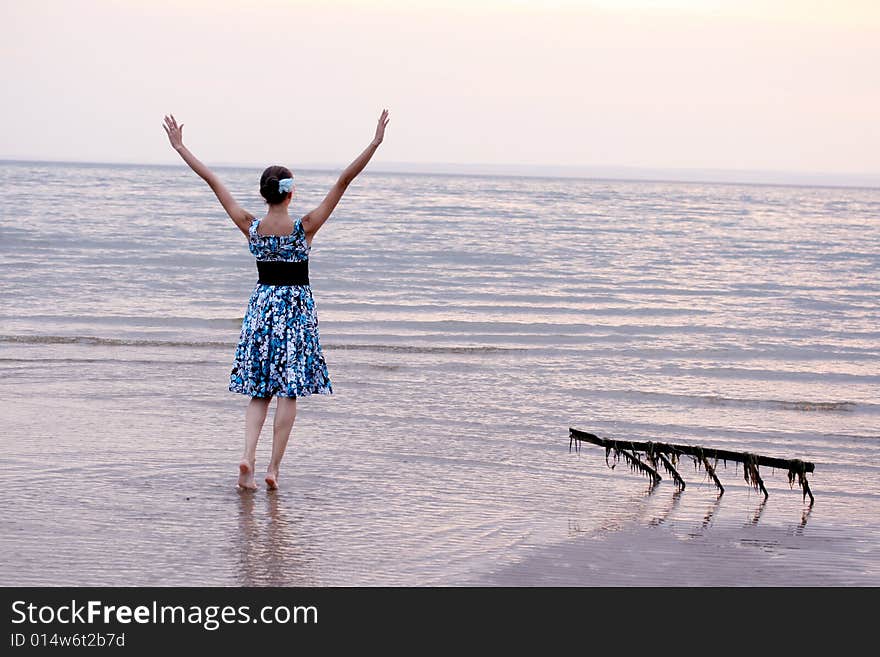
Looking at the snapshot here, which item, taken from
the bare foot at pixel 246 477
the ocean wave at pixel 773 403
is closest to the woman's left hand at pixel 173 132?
the bare foot at pixel 246 477

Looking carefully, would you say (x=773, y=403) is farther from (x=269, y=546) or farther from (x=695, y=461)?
(x=269, y=546)

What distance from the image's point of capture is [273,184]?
19.5ft

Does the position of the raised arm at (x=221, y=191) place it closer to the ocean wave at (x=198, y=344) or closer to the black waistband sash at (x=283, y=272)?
the black waistband sash at (x=283, y=272)

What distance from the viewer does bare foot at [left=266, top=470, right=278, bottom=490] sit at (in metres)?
6.05

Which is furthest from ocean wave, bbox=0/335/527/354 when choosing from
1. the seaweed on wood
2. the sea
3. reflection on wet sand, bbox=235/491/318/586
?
reflection on wet sand, bbox=235/491/318/586

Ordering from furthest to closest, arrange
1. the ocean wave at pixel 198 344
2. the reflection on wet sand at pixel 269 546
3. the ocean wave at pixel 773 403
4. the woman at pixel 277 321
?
the ocean wave at pixel 198 344, the ocean wave at pixel 773 403, the woman at pixel 277 321, the reflection on wet sand at pixel 269 546

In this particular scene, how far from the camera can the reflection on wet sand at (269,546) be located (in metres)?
4.62

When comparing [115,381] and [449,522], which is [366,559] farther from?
[115,381]

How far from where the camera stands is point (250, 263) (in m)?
22.6

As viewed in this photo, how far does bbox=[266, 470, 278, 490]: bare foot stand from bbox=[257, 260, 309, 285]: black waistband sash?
3.28 ft

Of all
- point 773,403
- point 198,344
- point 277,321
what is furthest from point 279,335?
point 198,344

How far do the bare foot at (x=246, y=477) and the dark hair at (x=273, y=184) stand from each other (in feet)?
4.46
